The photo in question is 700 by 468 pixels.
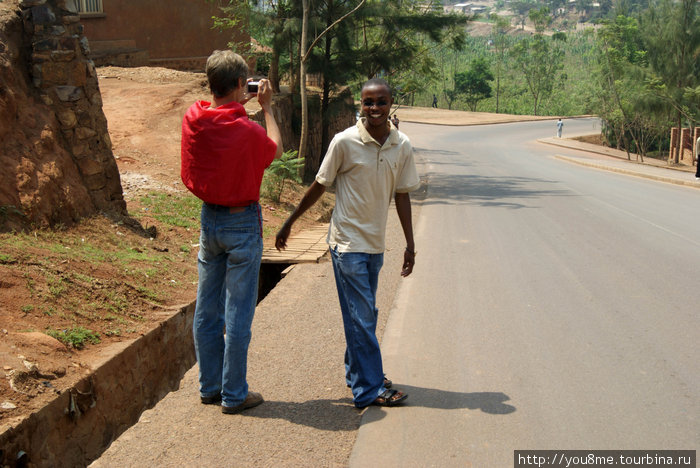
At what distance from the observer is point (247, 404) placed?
4.32m

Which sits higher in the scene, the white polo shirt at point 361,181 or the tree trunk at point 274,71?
the tree trunk at point 274,71

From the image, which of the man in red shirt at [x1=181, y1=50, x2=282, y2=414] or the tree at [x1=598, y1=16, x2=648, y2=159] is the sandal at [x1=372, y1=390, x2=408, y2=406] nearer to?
the man in red shirt at [x1=181, y1=50, x2=282, y2=414]

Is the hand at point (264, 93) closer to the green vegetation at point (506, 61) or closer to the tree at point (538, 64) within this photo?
the green vegetation at point (506, 61)

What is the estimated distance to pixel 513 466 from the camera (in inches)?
144

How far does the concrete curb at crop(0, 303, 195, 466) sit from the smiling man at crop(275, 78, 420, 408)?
1.95 metres

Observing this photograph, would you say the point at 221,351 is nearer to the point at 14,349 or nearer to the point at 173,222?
the point at 14,349

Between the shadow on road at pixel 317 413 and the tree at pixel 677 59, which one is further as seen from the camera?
the tree at pixel 677 59

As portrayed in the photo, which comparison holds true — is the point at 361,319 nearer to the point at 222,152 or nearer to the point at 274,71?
the point at 222,152

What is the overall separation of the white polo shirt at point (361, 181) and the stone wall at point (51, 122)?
178 inches

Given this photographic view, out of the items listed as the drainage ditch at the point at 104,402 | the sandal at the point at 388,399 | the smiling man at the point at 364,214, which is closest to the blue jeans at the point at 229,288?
the smiling man at the point at 364,214

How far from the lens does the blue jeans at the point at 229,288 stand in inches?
163

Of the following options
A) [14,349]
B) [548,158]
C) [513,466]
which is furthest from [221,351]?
[548,158]

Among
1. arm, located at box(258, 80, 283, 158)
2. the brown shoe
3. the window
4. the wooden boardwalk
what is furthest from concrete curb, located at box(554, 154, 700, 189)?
the brown shoe

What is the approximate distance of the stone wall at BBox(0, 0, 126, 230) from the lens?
773 cm
